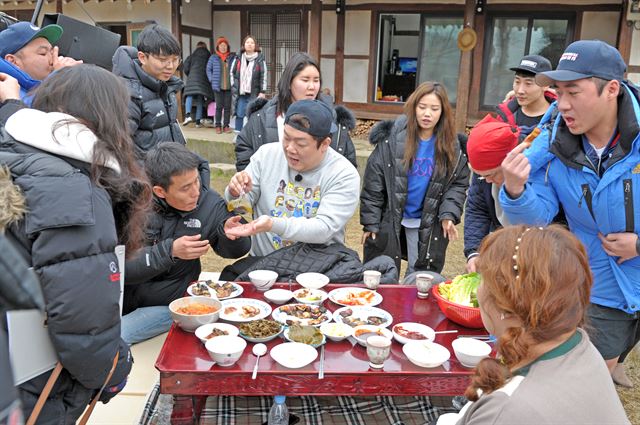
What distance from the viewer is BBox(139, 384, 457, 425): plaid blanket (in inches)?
91.0

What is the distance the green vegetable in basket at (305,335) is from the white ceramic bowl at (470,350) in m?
0.55

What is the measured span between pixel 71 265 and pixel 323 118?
1.73m

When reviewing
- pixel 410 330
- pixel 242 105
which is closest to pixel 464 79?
pixel 242 105

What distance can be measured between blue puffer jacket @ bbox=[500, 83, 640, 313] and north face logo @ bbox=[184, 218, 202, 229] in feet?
5.35

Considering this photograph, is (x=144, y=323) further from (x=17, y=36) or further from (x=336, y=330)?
(x=17, y=36)

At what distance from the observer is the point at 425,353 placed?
6.63 feet

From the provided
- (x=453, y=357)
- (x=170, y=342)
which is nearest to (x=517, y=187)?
(x=453, y=357)

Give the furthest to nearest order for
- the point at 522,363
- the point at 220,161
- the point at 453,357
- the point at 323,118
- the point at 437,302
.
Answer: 1. the point at 220,161
2. the point at 323,118
3. the point at 437,302
4. the point at 453,357
5. the point at 522,363

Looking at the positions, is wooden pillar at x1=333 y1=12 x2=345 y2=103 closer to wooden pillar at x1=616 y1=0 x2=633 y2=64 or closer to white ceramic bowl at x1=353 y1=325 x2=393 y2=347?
wooden pillar at x1=616 y1=0 x2=633 y2=64

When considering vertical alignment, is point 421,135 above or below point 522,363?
above

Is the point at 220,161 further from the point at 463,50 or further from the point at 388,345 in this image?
the point at 388,345

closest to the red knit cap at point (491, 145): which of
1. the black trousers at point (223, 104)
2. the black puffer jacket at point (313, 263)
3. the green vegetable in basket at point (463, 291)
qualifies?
the green vegetable in basket at point (463, 291)

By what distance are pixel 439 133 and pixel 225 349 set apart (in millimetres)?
2315

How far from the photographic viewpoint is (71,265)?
1441mm
